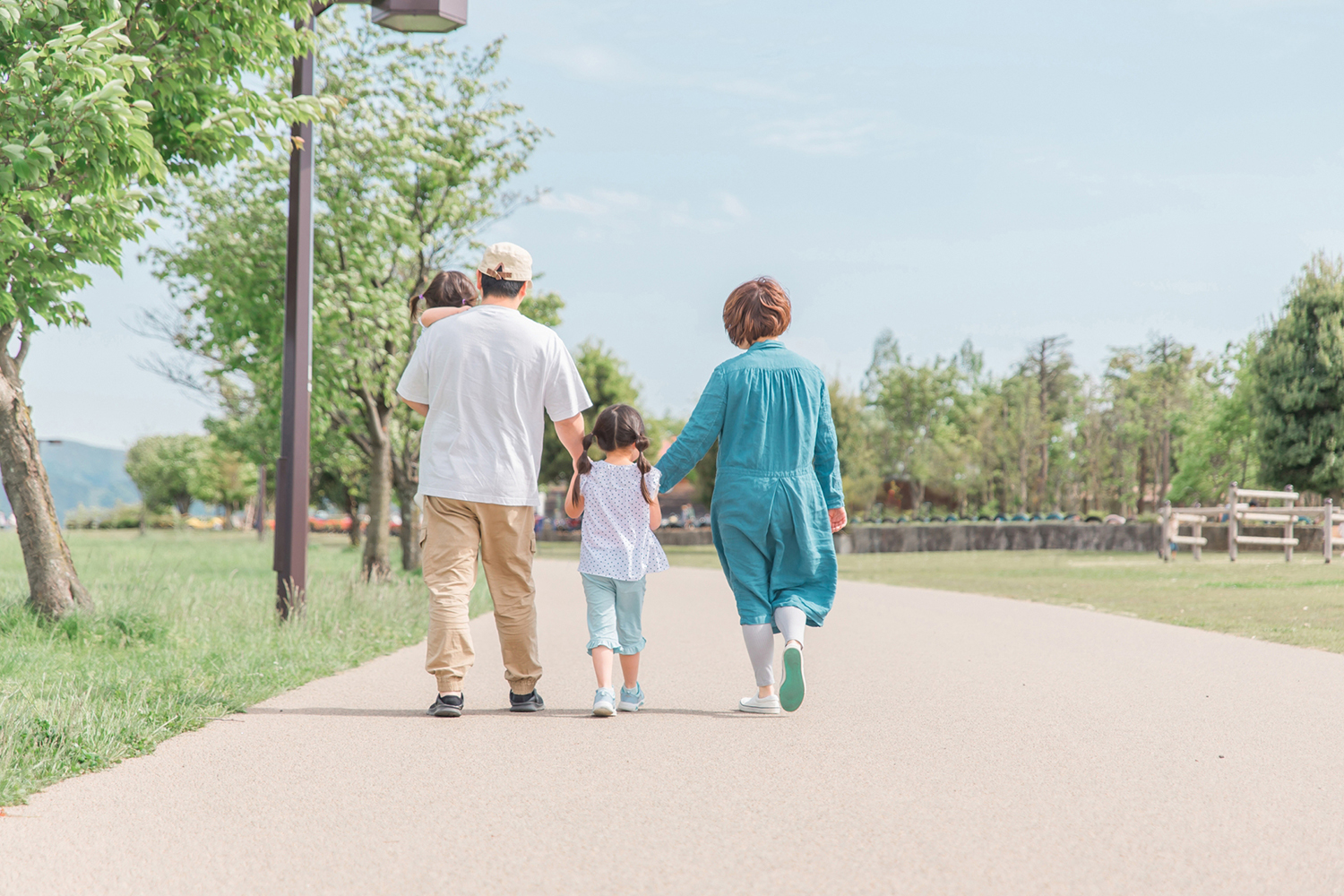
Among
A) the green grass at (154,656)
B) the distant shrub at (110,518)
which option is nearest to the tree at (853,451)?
the green grass at (154,656)

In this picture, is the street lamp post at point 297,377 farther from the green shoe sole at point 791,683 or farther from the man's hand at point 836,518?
the green shoe sole at point 791,683

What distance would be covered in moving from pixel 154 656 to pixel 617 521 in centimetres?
320

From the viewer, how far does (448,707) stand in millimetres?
5184

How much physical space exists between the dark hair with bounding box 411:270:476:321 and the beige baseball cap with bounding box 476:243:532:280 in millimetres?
212

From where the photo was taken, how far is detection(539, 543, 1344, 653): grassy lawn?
10117mm

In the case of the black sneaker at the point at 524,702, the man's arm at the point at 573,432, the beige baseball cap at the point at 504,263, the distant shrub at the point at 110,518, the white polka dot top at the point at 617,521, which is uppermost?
the beige baseball cap at the point at 504,263

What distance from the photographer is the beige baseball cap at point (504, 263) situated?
5387mm

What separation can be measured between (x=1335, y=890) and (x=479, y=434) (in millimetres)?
3632

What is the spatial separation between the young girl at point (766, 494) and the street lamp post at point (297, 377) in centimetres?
384

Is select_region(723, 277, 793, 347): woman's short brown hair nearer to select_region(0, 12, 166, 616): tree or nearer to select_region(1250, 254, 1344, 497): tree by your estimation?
select_region(0, 12, 166, 616): tree

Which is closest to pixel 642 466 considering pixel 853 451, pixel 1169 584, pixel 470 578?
pixel 470 578

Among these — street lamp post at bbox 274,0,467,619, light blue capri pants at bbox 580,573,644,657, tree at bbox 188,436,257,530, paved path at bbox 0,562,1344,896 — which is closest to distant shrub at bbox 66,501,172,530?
tree at bbox 188,436,257,530

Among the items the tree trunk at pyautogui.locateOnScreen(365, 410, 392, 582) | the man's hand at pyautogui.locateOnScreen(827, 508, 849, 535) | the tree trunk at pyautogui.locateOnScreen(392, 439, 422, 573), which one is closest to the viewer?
the man's hand at pyautogui.locateOnScreen(827, 508, 849, 535)

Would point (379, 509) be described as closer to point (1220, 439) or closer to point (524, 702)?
point (524, 702)
